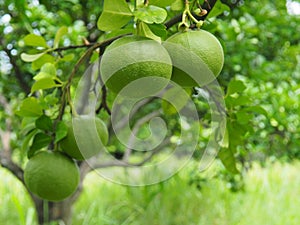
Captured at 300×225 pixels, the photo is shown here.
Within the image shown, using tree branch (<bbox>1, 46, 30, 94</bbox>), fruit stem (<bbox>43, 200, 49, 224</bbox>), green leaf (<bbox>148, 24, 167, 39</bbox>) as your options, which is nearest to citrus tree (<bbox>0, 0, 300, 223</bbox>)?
green leaf (<bbox>148, 24, 167, 39</bbox>)

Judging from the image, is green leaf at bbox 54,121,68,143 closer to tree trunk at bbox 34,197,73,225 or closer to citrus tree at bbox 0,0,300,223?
citrus tree at bbox 0,0,300,223

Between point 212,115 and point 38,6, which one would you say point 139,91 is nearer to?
point 212,115

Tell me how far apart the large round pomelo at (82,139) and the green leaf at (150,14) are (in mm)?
277

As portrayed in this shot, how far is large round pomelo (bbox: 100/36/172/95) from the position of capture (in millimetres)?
478

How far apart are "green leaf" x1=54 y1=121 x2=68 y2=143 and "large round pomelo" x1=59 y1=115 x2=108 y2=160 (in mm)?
17

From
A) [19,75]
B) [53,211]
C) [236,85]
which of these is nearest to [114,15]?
[236,85]

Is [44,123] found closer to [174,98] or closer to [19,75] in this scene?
[174,98]

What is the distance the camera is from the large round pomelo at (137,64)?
1.57 ft

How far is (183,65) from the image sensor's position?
507 mm

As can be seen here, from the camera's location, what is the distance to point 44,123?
2.36ft

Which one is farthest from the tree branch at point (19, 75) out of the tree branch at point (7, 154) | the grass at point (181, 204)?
the grass at point (181, 204)

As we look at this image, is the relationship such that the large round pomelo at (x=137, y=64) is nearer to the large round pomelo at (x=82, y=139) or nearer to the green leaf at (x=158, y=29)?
the green leaf at (x=158, y=29)

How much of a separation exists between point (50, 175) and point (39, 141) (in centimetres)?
7

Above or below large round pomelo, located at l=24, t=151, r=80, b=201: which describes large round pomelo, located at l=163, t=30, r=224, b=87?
above
